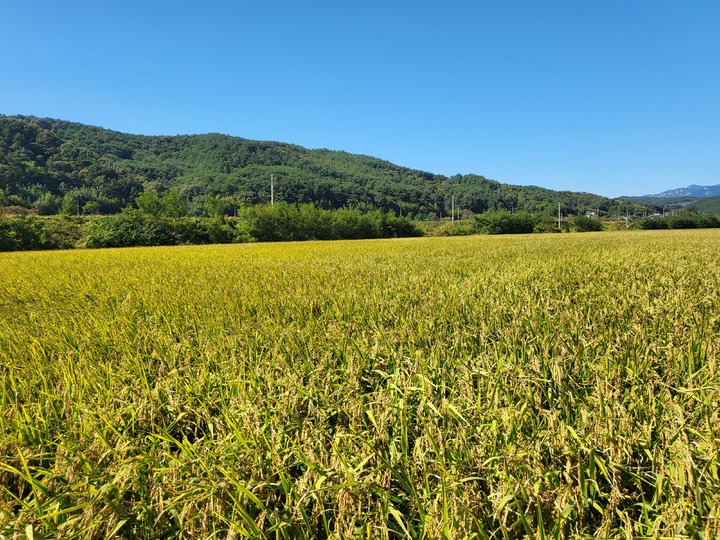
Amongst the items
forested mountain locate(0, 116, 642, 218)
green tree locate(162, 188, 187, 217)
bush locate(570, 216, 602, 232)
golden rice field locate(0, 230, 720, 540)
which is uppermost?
forested mountain locate(0, 116, 642, 218)

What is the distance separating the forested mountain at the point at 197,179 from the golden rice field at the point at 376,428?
68.2 metres

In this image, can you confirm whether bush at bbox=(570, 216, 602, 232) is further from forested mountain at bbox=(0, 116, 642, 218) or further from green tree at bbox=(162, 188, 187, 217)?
green tree at bbox=(162, 188, 187, 217)

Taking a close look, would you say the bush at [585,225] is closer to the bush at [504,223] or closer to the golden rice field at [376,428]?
the bush at [504,223]

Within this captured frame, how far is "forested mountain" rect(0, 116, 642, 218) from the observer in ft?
294

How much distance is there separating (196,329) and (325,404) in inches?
82.4

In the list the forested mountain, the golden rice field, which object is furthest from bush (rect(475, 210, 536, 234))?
the golden rice field

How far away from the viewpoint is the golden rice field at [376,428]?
1103 millimetres

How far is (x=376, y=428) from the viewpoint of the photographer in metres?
1.50

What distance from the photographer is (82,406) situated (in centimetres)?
174

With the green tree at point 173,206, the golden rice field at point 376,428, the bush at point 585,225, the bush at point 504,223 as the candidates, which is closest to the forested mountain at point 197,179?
the green tree at point 173,206

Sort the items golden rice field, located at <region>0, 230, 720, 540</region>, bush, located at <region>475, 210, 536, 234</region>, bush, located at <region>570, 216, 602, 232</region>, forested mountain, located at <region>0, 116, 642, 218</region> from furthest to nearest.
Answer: forested mountain, located at <region>0, 116, 642, 218</region>, bush, located at <region>570, 216, 602, 232</region>, bush, located at <region>475, 210, 536, 234</region>, golden rice field, located at <region>0, 230, 720, 540</region>

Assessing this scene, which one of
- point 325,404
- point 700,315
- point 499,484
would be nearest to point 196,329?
point 325,404

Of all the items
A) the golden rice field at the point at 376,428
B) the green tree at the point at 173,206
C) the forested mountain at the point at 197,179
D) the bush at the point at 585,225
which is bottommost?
the golden rice field at the point at 376,428

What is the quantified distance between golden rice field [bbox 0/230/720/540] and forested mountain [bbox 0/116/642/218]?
224 ft
